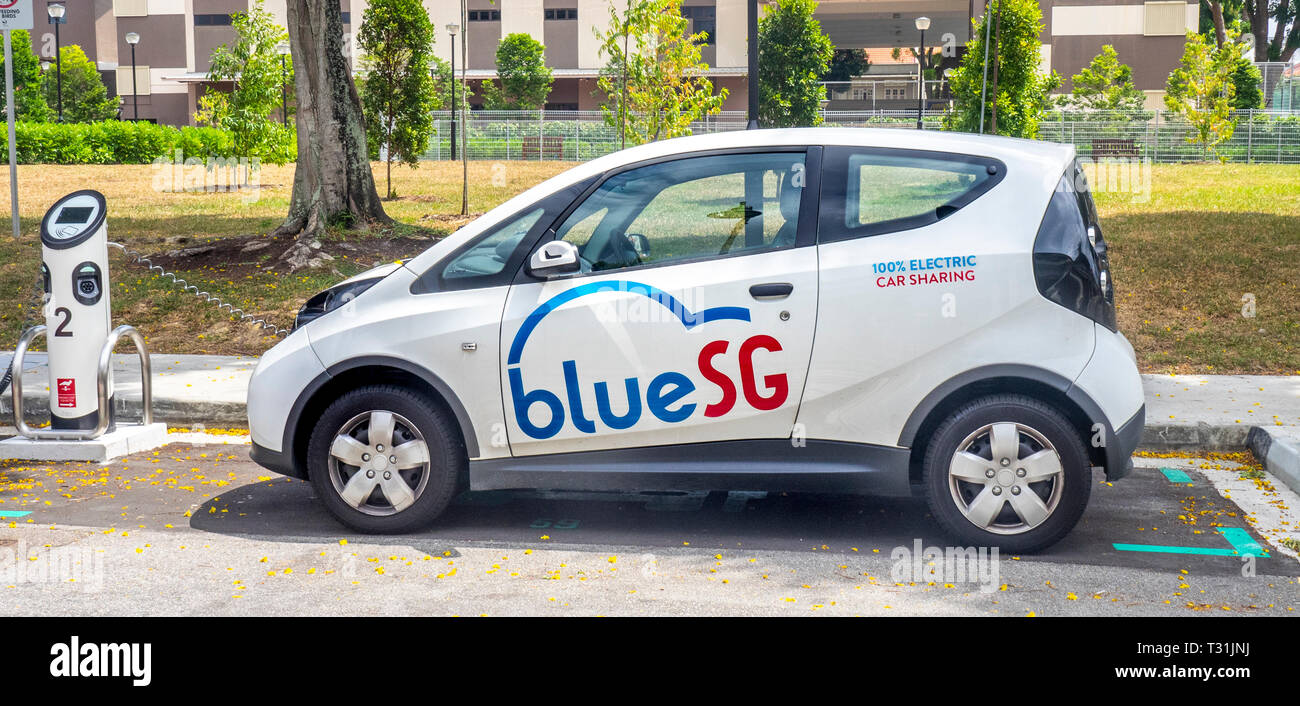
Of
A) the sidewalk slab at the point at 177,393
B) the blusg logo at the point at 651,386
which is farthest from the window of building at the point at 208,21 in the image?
the blusg logo at the point at 651,386

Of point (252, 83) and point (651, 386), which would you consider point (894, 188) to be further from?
point (252, 83)

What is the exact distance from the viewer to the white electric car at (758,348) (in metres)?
5.05

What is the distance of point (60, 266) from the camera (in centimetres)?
701

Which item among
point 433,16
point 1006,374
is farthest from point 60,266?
point 433,16

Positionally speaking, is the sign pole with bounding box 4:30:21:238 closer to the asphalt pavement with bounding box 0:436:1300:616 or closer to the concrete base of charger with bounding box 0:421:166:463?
the concrete base of charger with bounding box 0:421:166:463

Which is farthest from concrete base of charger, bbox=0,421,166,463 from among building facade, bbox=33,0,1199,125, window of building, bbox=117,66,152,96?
window of building, bbox=117,66,152,96

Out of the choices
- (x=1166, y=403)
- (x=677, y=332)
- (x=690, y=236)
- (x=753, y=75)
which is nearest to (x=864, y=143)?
(x=690, y=236)

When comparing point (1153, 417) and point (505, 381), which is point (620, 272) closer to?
point (505, 381)

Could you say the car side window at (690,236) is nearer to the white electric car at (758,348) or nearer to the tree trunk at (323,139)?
the white electric car at (758,348)

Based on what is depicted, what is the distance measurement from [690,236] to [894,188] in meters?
1.02

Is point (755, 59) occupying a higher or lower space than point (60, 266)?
higher

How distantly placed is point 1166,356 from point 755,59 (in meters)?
4.42

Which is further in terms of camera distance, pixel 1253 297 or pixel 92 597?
pixel 1253 297
